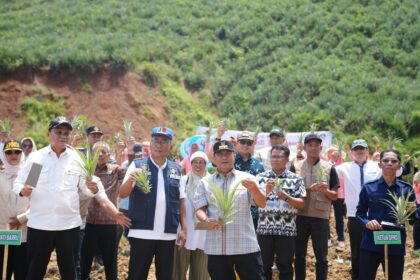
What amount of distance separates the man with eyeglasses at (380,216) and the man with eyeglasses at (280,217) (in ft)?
2.55

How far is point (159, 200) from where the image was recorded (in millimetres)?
5621

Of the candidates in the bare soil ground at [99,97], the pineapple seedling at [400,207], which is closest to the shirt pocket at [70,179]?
the pineapple seedling at [400,207]

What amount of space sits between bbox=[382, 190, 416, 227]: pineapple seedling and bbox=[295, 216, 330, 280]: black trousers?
130 cm

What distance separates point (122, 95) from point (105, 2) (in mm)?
11342

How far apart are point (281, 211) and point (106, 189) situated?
2.34m

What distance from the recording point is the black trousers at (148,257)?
5.52 metres

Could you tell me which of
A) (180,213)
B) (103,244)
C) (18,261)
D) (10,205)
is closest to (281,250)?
(180,213)

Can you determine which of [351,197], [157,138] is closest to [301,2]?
[351,197]

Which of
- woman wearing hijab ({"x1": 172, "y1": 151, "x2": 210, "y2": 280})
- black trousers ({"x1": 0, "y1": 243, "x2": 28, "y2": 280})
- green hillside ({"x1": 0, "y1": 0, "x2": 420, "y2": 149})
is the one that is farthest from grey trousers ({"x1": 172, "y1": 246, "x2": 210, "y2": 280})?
green hillside ({"x1": 0, "y1": 0, "x2": 420, "y2": 149})

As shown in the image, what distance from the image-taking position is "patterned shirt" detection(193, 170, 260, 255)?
542cm

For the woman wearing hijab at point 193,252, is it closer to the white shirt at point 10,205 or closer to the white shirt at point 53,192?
the white shirt at point 53,192

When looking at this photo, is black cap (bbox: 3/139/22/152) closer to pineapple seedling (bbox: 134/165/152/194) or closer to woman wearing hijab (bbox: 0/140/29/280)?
woman wearing hijab (bbox: 0/140/29/280)

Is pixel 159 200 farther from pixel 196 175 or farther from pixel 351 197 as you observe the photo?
pixel 351 197

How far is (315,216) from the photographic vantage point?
6.88 metres
